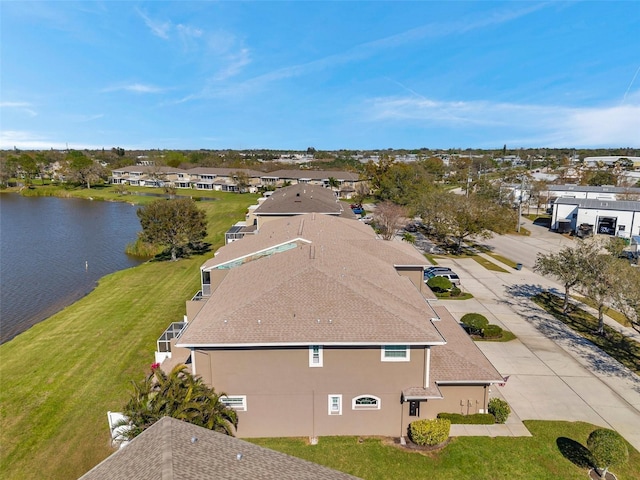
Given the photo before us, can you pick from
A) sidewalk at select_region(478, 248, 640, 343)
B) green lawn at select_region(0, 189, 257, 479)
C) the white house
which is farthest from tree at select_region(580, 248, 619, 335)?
the white house

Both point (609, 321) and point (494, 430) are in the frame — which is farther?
point (609, 321)

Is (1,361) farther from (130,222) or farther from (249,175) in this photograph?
(249,175)

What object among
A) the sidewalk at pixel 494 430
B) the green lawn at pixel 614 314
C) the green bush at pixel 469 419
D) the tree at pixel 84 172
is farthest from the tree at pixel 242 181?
the sidewalk at pixel 494 430

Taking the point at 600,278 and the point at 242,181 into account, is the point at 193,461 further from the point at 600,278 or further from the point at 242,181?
the point at 242,181

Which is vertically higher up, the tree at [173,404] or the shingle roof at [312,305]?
the shingle roof at [312,305]

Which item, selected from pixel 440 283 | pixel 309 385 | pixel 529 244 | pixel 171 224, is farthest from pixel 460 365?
pixel 529 244

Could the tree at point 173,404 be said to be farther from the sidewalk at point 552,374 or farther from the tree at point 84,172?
the tree at point 84,172

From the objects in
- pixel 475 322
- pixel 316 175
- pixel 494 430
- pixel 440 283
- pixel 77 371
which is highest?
pixel 316 175
